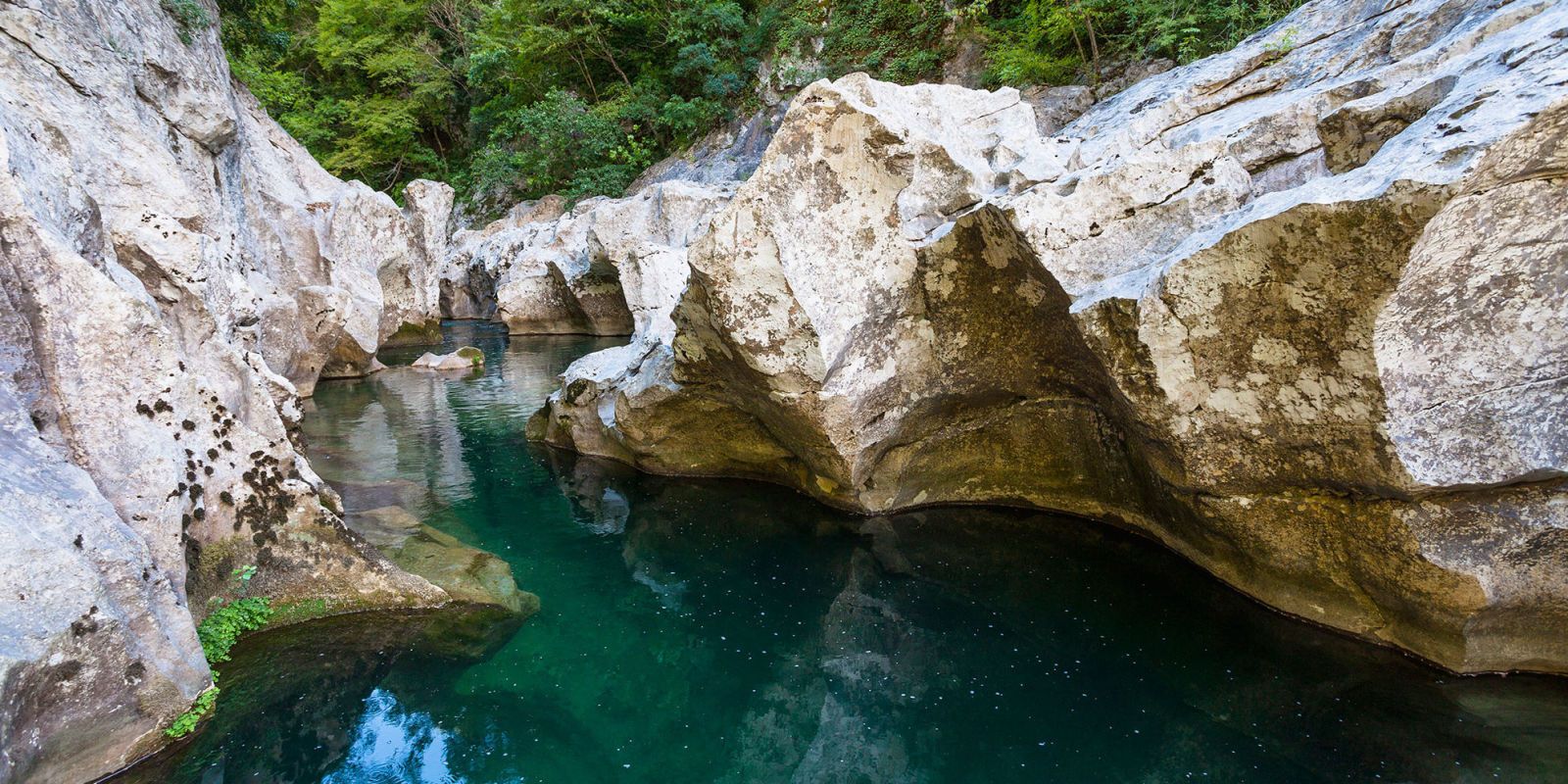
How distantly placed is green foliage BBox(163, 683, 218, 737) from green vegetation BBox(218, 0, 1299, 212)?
1972cm

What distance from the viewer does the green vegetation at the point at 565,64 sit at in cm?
2064

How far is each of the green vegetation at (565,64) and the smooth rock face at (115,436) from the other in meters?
11.7

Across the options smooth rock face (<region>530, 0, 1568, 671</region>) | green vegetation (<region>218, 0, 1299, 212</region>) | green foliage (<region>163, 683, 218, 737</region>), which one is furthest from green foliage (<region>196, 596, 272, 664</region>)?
green vegetation (<region>218, 0, 1299, 212</region>)

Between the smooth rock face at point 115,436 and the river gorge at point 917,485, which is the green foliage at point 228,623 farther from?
the smooth rock face at point 115,436

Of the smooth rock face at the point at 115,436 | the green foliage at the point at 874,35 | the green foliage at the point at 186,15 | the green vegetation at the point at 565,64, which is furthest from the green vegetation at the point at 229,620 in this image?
the green foliage at the point at 874,35

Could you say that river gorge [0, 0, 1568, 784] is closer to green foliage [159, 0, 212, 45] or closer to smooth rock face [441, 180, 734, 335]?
green foliage [159, 0, 212, 45]

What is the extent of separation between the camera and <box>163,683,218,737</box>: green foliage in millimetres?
4488

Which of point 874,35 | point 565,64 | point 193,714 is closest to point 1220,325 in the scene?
point 193,714

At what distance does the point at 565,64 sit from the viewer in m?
33.9

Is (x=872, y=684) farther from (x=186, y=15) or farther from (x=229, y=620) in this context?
(x=186, y=15)

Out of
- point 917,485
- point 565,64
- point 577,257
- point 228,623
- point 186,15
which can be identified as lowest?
point 917,485

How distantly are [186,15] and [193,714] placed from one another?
45.5ft

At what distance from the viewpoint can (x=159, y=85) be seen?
1191cm

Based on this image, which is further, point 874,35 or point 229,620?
point 874,35
